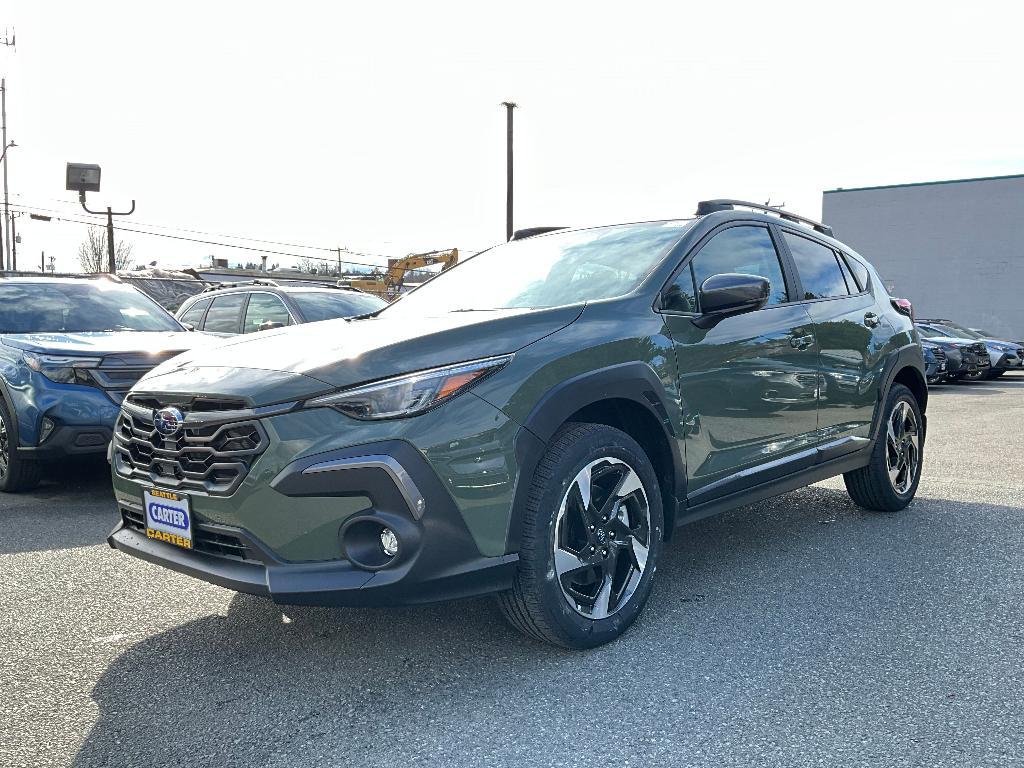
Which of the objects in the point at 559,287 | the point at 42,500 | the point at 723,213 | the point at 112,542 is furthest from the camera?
the point at 42,500

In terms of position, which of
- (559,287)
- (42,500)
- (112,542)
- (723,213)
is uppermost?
(723,213)

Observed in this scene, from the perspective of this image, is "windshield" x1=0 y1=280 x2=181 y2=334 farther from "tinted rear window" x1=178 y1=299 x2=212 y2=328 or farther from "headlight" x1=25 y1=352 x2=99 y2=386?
"tinted rear window" x1=178 y1=299 x2=212 y2=328

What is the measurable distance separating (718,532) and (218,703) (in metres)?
3.04

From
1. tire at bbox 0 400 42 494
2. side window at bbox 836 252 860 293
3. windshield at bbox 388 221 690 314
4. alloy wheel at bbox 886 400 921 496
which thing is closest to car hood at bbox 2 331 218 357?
tire at bbox 0 400 42 494

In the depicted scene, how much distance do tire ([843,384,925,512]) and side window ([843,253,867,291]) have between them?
67 cm

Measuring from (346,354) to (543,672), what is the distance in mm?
1313

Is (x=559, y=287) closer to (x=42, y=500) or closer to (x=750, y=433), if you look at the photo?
(x=750, y=433)

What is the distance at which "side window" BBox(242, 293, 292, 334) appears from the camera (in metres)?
9.27

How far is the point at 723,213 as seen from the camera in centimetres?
433

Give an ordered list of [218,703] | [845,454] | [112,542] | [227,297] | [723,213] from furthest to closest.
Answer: [227,297] < [845,454] < [723,213] < [112,542] < [218,703]

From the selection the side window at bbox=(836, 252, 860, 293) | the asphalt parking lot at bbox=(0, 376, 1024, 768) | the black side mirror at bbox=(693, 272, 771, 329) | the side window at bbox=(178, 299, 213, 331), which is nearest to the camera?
the asphalt parking lot at bbox=(0, 376, 1024, 768)

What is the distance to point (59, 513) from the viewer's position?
5.68 m

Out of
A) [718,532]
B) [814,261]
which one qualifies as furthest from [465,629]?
[814,261]

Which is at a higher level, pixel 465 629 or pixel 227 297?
pixel 227 297
